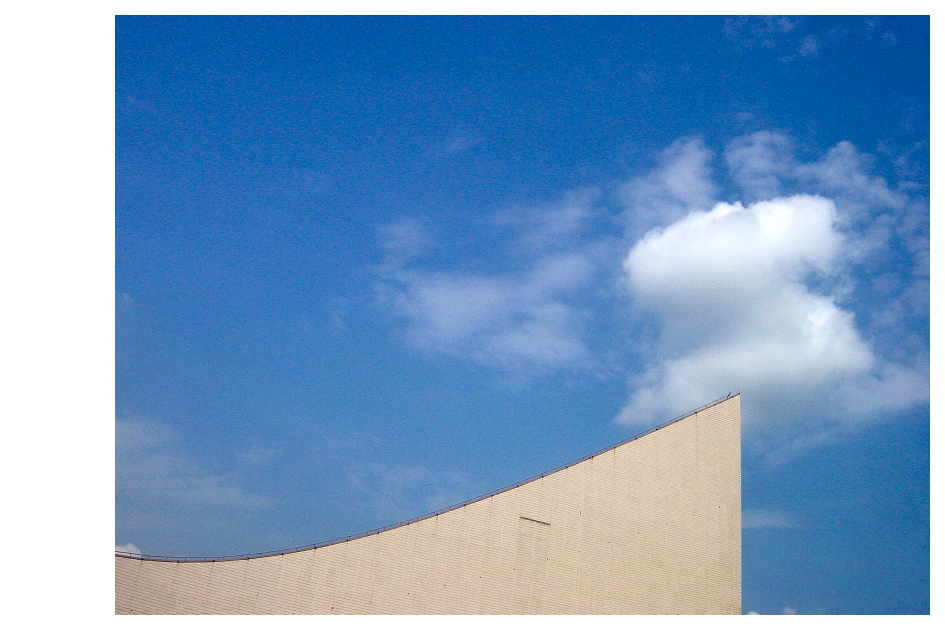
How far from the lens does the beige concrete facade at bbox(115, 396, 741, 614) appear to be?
818 inches

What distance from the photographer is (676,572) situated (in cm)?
2406

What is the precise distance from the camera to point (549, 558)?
22.9 metres

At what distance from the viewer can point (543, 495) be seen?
23359 mm

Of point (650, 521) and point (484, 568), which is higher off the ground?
point (650, 521)

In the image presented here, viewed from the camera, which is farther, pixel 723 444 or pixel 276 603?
pixel 723 444

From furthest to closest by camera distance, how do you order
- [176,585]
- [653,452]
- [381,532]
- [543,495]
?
[653,452], [543,495], [381,532], [176,585]

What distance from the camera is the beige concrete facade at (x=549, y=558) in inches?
818

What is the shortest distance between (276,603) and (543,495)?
29.8 ft

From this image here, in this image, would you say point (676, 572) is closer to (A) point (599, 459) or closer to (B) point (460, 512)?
(A) point (599, 459)

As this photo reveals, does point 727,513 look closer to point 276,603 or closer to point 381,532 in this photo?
point 381,532

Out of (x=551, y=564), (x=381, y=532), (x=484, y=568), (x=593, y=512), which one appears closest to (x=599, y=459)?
(x=593, y=512)

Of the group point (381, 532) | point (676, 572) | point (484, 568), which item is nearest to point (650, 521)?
point (676, 572)
